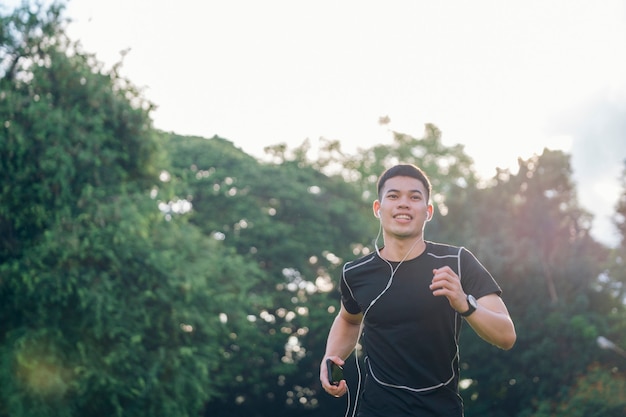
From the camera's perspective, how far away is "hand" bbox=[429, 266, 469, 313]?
12.8ft

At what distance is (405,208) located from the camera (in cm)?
449

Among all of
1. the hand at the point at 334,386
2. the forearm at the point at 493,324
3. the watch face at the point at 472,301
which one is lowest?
the hand at the point at 334,386

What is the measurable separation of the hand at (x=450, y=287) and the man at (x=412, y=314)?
0.03 m

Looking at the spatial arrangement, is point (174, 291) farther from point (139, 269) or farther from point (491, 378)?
point (491, 378)

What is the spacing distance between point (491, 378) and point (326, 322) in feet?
23.7

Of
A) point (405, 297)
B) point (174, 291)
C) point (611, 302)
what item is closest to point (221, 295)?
point (174, 291)

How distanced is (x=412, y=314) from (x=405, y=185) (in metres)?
0.69

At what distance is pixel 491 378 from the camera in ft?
97.2

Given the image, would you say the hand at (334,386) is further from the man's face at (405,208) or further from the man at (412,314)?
the man's face at (405,208)

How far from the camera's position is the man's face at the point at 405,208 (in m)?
4.48

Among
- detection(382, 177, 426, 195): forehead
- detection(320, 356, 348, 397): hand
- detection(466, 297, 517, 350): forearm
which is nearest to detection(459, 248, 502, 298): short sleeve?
detection(466, 297, 517, 350): forearm

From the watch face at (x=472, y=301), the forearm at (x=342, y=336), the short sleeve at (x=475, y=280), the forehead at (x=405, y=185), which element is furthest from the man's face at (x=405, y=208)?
the forearm at (x=342, y=336)

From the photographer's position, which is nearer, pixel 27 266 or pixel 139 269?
pixel 27 266

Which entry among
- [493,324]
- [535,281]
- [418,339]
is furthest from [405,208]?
[535,281]
